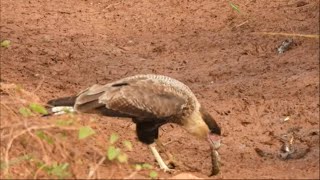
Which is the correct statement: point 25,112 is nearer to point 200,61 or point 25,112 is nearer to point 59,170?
point 59,170

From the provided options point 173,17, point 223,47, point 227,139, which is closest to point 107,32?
point 173,17

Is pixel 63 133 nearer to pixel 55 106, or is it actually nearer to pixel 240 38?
pixel 55 106

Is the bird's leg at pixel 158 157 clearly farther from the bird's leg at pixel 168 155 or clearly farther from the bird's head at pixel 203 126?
the bird's head at pixel 203 126

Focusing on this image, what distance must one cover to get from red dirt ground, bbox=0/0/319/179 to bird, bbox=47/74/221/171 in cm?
21

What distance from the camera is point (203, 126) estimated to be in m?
6.61

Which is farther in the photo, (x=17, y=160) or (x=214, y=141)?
(x=214, y=141)

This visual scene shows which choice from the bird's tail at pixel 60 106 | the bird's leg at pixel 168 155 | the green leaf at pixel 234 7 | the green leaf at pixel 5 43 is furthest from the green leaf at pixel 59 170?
the green leaf at pixel 234 7

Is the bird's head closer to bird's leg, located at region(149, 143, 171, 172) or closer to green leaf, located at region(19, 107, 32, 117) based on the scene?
bird's leg, located at region(149, 143, 171, 172)

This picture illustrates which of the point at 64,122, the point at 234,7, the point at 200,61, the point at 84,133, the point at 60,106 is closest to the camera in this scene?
the point at 84,133

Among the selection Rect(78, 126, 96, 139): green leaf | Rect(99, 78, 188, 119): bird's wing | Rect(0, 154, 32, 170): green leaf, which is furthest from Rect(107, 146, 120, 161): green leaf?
Rect(99, 78, 188, 119): bird's wing

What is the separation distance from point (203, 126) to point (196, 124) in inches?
2.8

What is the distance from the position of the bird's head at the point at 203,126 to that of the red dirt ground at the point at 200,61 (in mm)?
319

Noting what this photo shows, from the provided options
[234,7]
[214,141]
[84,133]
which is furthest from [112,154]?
[234,7]

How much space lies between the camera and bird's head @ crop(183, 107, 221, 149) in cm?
654
